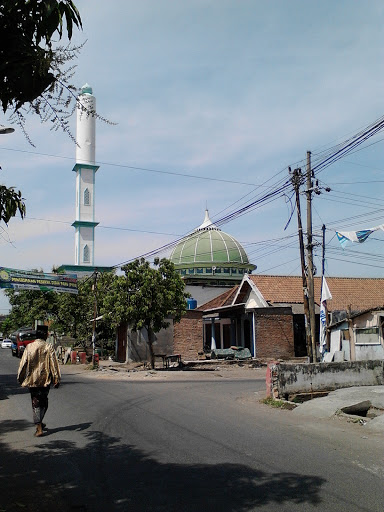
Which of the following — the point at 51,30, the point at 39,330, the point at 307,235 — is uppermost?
the point at 307,235

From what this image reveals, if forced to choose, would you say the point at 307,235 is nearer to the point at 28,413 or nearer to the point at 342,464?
the point at 28,413

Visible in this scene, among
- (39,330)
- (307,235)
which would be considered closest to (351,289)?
(307,235)

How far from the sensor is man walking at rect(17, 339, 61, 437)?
891 centimetres

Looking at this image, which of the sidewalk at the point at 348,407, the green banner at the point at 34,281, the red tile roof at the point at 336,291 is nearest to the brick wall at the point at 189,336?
the red tile roof at the point at 336,291

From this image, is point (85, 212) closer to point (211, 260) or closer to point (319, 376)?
point (211, 260)

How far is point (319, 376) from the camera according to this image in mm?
15383

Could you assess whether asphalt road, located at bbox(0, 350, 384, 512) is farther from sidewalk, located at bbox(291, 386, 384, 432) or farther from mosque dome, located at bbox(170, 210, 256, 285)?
mosque dome, located at bbox(170, 210, 256, 285)

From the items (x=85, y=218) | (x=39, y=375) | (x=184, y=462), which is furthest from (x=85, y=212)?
(x=184, y=462)

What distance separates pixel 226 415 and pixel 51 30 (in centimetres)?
917

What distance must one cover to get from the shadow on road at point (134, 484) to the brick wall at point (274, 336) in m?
25.0

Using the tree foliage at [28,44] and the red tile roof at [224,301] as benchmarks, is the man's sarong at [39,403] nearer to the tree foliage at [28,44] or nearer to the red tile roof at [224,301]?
the tree foliage at [28,44]

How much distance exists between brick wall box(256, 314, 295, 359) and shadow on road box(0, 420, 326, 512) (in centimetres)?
2505

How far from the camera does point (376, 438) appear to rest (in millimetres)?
8805

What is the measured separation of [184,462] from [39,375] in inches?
136
